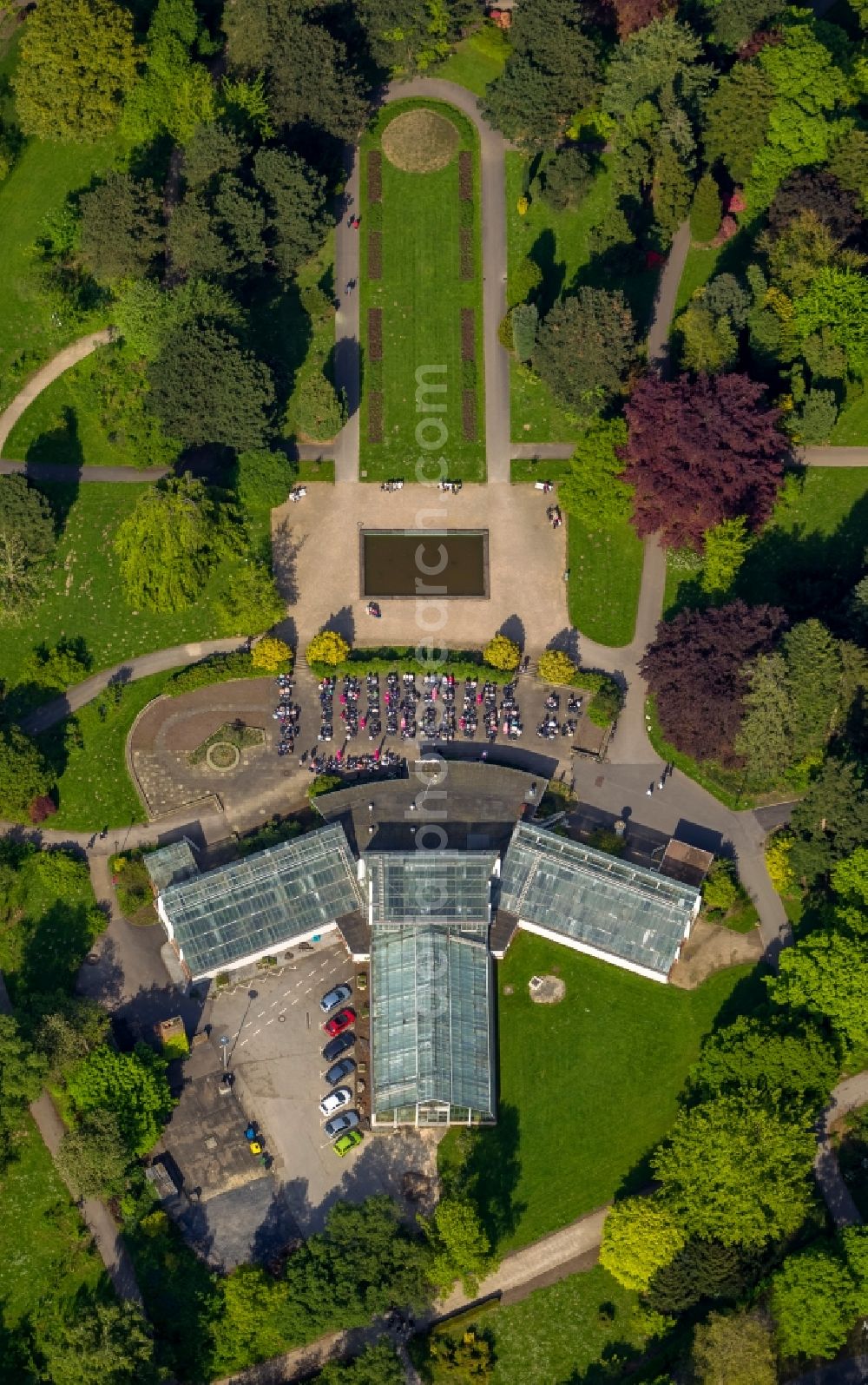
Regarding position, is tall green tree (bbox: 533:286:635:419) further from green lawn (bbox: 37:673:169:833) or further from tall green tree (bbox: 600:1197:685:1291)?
tall green tree (bbox: 600:1197:685:1291)

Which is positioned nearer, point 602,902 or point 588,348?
point 602,902

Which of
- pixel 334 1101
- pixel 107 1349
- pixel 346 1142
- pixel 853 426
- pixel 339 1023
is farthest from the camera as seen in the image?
pixel 853 426

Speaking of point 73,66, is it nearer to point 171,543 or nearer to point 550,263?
point 550,263

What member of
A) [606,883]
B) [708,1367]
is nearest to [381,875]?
[606,883]

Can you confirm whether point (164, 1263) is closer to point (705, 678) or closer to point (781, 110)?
point (705, 678)

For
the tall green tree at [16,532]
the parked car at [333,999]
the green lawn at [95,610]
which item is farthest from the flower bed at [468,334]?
the parked car at [333,999]

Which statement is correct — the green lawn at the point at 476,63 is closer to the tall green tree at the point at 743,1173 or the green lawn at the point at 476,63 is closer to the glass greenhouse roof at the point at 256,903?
the glass greenhouse roof at the point at 256,903

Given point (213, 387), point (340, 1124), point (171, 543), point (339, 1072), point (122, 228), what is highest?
point (122, 228)

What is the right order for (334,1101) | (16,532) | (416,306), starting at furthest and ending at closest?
(416,306), (16,532), (334,1101)

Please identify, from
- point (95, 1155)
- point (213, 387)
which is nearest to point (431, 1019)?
point (95, 1155)
